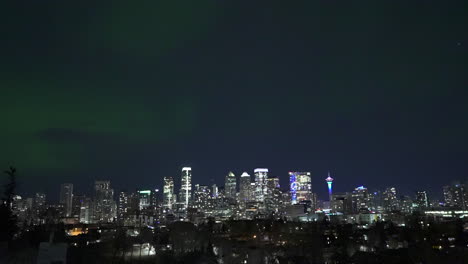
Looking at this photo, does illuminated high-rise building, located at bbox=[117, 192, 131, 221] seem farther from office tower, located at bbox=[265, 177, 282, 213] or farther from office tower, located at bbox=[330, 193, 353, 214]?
office tower, located at bbox=[330, 193, 353, 214]

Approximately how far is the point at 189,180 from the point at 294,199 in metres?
45.1

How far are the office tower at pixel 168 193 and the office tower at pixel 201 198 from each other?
935cm

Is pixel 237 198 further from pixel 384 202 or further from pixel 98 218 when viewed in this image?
pixel 98 218

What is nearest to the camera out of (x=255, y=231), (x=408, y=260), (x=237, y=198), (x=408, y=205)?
(x=408, y=260)

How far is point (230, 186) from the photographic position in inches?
6147

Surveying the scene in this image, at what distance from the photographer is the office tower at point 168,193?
139 m

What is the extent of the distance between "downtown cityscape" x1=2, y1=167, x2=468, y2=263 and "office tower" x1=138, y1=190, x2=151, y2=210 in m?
0.43

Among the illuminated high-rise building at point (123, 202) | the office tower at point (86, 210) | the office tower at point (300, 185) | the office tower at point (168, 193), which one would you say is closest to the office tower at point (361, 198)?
the office tower at point (300, 185)

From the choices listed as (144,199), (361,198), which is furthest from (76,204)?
(361,198)

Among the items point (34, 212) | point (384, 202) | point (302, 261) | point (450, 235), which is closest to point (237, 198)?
point (384, 202)

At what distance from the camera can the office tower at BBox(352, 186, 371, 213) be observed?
437ft

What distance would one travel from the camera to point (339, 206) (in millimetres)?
137500

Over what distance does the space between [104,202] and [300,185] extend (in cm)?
9370

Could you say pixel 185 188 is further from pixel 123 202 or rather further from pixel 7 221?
pixel 7 221
